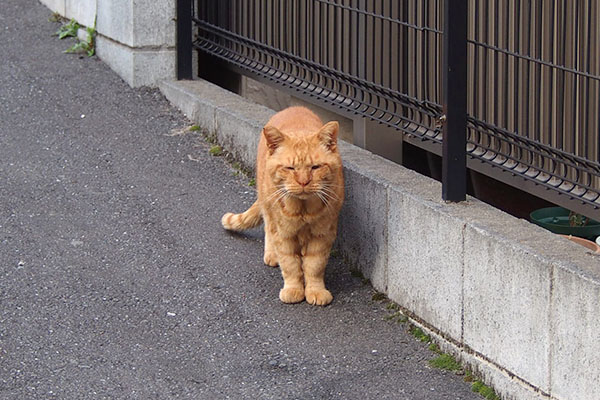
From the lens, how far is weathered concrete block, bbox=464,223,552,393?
13.5 feet

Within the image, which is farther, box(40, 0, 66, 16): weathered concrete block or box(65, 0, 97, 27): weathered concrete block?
box(40, 0, 66, 16): weathered concrete block

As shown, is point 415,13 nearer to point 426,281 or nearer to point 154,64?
point 426,281

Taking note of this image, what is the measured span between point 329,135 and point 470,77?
98 cm

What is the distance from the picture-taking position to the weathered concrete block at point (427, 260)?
467 centimetres

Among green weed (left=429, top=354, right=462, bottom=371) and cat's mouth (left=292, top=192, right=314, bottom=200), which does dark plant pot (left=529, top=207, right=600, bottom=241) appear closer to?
green weed (left=429, top=354, right=462, bottom=371)

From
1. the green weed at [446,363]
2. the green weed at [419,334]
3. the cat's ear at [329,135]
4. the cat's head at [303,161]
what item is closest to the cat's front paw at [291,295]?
the cat's head at [303,161]

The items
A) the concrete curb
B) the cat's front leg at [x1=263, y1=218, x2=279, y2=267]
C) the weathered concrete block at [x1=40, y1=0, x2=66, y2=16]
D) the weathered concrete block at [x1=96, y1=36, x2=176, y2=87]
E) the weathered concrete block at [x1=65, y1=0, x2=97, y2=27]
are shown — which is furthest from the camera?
the weathered concrete block at [x1=40, y1=0, x2=66, y2=16]

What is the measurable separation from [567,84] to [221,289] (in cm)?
204

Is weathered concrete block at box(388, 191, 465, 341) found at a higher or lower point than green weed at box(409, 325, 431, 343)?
higher

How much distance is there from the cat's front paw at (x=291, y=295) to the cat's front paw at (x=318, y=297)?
0.04m

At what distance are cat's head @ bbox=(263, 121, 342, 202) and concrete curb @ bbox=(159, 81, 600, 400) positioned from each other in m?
0.30

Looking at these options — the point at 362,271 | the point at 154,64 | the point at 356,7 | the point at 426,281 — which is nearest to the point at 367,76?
the point at 356,7

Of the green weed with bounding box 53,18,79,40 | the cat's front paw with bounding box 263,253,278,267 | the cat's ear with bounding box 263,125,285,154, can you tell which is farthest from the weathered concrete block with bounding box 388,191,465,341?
the green weed with bounding box 53,18,79,40

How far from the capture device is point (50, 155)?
23.4 feet
